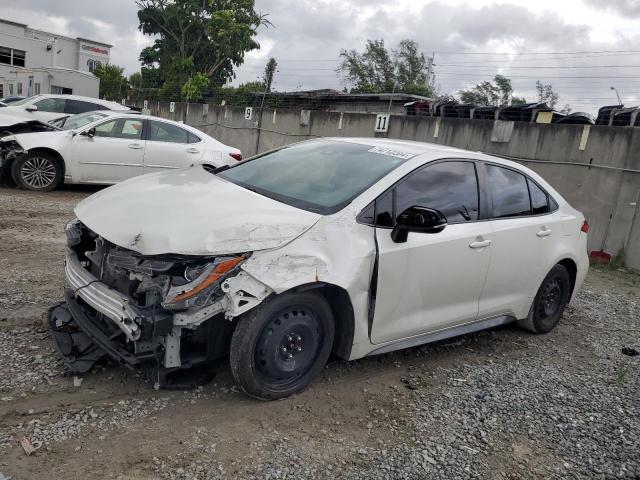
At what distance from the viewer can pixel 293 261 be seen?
3.25m

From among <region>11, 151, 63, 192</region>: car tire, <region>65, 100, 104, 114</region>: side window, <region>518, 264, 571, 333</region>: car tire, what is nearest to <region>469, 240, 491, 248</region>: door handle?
<region>518, 264, 571, 333</region>: car tire

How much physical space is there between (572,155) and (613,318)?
4.34 m

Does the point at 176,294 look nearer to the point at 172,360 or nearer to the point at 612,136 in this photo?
the point at 172,360

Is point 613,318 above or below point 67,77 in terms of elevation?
below

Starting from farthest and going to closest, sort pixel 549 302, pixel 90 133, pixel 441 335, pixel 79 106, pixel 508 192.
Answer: pixel 79 106 → pixel 90 133 → pixel 549 302 → pixel 508 192 → pixel 441 335

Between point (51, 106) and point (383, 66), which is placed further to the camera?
point (383, 66)

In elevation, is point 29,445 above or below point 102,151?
below

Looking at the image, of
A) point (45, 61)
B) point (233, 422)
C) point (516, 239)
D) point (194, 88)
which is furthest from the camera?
point (45, 61)

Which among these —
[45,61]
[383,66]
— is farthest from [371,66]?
[45,61]

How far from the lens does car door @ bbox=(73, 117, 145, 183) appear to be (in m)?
9.62

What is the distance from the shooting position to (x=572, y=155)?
32.1 feet

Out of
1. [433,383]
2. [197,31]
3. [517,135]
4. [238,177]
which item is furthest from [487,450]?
[197,31]

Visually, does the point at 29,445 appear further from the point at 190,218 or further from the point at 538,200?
the point at 538,200

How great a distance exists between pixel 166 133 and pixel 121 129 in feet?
2.59
